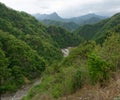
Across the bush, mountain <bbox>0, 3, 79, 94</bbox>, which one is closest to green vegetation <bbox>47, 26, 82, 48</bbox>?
mountain <bbox>0, 3, 79, 94</bbox>

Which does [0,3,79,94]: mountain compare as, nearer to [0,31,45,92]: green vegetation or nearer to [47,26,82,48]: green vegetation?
[0,31,45,92]: green vegetation

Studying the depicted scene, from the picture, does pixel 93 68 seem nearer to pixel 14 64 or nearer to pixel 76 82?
pixel 76 82

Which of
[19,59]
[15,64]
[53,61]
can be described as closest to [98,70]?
[15,64]

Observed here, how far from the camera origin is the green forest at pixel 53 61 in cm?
1441

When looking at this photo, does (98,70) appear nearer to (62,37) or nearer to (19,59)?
(19,59)

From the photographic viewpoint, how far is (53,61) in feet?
199

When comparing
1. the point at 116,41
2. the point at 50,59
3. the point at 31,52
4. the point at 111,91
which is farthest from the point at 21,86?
the point at 111,91

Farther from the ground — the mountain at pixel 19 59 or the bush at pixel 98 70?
the bush at pixel 98 70

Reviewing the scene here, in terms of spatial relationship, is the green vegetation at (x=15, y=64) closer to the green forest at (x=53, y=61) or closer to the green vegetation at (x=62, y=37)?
the green forest at (x=53, y=61)

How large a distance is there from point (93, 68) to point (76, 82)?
125 cm

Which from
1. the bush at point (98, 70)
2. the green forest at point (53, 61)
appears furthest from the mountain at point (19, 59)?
the bush at point (98, 70)

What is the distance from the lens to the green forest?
14414mm

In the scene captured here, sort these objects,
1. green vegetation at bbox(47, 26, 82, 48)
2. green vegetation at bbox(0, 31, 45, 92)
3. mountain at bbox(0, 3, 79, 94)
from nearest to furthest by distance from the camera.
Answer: green vegetation at bbox(0, 31, 45, 92) → mountain at bbox(0, 3, 79, 94) → green vegetation at bbox(47, 26, 82, 48)

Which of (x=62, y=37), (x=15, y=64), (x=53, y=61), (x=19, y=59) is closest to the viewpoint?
(x=15, y=64)
